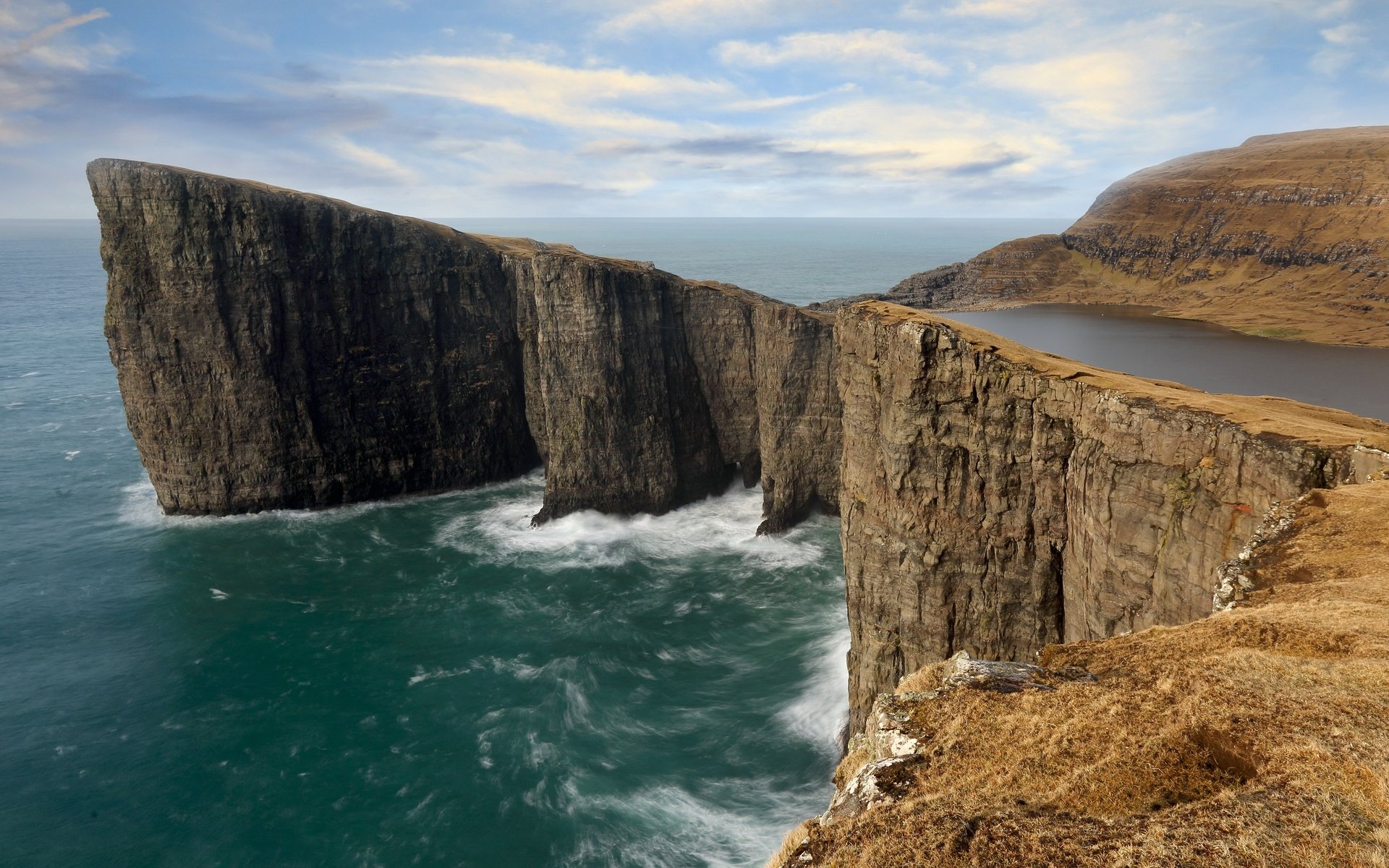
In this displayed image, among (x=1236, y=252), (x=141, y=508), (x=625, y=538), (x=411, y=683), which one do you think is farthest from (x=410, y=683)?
(x=1236, y=252)

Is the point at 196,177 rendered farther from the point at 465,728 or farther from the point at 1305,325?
the point at 1305,325

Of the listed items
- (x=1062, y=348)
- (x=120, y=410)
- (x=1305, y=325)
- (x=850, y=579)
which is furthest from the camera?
(x=1305, y=325)

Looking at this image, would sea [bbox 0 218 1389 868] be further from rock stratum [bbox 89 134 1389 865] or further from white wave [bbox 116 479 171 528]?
rock stratum [bbox 89 134 1389 865]

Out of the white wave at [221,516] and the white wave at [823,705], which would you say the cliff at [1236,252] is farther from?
the white wave at [823,705]

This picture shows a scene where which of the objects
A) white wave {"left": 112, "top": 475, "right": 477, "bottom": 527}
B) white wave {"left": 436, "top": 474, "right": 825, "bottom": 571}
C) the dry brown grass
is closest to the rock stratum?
the dry brown grass

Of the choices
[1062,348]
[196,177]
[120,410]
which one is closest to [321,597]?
[196,177]

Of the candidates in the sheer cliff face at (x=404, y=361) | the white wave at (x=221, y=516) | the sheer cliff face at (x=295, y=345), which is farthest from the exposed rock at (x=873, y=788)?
the sheer cliff face at (x=295, y=345)
